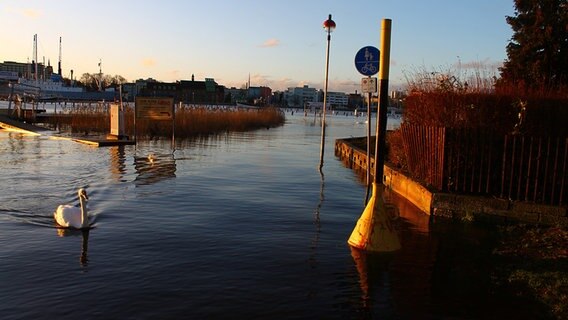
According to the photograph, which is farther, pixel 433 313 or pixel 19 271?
pixel 19 271

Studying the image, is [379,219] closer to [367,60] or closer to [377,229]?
[377,229]

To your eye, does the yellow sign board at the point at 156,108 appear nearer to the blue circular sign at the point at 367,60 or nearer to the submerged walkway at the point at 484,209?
the blue circular sign at the point at 367,60

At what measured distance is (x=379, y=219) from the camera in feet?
24.2

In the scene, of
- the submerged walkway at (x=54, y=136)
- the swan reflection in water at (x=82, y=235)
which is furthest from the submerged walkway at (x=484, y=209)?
the submerged walkway at (x=54, y=136)

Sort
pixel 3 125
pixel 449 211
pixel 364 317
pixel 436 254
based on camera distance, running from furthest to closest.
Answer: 1. pixel 3 125
2. pixel 449 211
3. pixel 436 254
4. pixel 364 317

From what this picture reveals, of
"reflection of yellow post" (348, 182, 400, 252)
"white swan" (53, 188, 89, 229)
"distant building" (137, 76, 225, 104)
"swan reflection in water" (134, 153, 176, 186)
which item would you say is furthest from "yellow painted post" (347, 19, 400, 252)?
"distant building" (137, 76, 225, 104)

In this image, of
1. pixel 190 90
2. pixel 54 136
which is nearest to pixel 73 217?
pixel 54 136

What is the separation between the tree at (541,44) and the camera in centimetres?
2170

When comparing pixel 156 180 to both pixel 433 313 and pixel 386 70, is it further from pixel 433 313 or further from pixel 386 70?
pixel 433 313

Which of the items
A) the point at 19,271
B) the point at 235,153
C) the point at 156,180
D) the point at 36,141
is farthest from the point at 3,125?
the point at 19,271

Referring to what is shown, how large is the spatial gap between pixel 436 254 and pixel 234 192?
6042 mm

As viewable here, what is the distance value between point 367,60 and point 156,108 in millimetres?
17816

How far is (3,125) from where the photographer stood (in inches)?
1406

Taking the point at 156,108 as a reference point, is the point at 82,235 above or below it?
below
